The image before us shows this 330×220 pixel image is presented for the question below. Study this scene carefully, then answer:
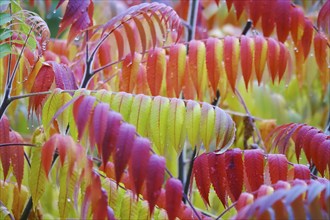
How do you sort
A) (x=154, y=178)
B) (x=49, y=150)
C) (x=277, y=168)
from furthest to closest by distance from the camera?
(x=277, y=168) → (x=49, y=150) → (x=154, y=178)

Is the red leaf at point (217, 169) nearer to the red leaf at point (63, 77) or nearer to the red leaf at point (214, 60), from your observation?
the red leaf at point (214, 60)

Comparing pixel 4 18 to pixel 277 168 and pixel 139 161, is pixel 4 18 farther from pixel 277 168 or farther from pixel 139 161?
pixel 277 168

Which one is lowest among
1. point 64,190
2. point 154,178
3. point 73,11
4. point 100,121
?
point 64,190

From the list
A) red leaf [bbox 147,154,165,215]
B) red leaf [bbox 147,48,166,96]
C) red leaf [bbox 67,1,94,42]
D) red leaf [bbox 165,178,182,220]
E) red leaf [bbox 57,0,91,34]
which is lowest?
red leaf [bbox 165,178,182,220]

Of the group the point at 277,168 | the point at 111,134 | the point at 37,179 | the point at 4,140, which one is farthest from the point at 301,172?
the point at 4,140

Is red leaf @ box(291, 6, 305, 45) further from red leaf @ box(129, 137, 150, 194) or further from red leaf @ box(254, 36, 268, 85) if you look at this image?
red leaf @ box(129, 137, 150, 194)

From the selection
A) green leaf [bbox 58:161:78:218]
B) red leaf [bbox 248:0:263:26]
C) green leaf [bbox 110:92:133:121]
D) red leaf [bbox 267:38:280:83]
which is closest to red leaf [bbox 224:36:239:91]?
red leaf [bbox 267:38:280:83]

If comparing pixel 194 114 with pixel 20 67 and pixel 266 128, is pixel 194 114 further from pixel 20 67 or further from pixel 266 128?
pixel 266 128

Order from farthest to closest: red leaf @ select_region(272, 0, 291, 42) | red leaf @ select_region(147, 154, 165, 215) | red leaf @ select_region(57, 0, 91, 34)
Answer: red leaf @ select_region(272, 0, 291, 42)
red leaf @ select_region(57, 0, 91, 34)
red leaf @ select_region(147, 154, 165, 215)
